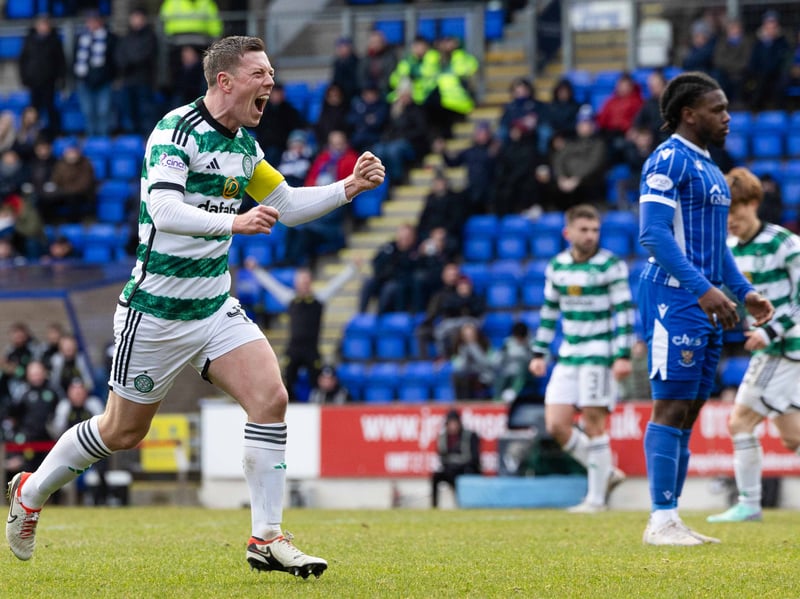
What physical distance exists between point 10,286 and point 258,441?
14.7 metres

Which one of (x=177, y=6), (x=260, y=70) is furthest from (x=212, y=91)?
(x=177, y=6)

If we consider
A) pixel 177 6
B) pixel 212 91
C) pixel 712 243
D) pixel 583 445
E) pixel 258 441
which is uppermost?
pixel 177 6

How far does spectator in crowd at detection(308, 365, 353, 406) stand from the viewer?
18500mm

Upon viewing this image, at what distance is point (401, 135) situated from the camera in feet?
75.8

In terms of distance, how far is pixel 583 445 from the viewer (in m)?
13.1

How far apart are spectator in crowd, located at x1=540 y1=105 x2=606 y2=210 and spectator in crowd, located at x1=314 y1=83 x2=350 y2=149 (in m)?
4.31

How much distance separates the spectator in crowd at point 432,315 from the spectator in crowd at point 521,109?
304 centimetres

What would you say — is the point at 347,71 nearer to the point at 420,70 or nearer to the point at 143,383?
the point at 420,70

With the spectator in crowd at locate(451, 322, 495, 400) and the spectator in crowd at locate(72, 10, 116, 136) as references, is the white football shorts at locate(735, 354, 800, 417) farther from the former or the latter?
the spectator in crowd at locate(72, 10, 116, 136)

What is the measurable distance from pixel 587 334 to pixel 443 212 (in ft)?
26.8

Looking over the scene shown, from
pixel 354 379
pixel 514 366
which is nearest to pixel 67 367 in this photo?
pixel 354 379

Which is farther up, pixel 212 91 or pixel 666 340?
pixel 212 91

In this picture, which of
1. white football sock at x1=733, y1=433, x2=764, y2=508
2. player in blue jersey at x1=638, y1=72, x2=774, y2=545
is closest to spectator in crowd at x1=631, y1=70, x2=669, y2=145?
white football sock at x1=733, y1=433, x2=764, y2=508

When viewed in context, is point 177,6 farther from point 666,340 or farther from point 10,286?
point 666,340
